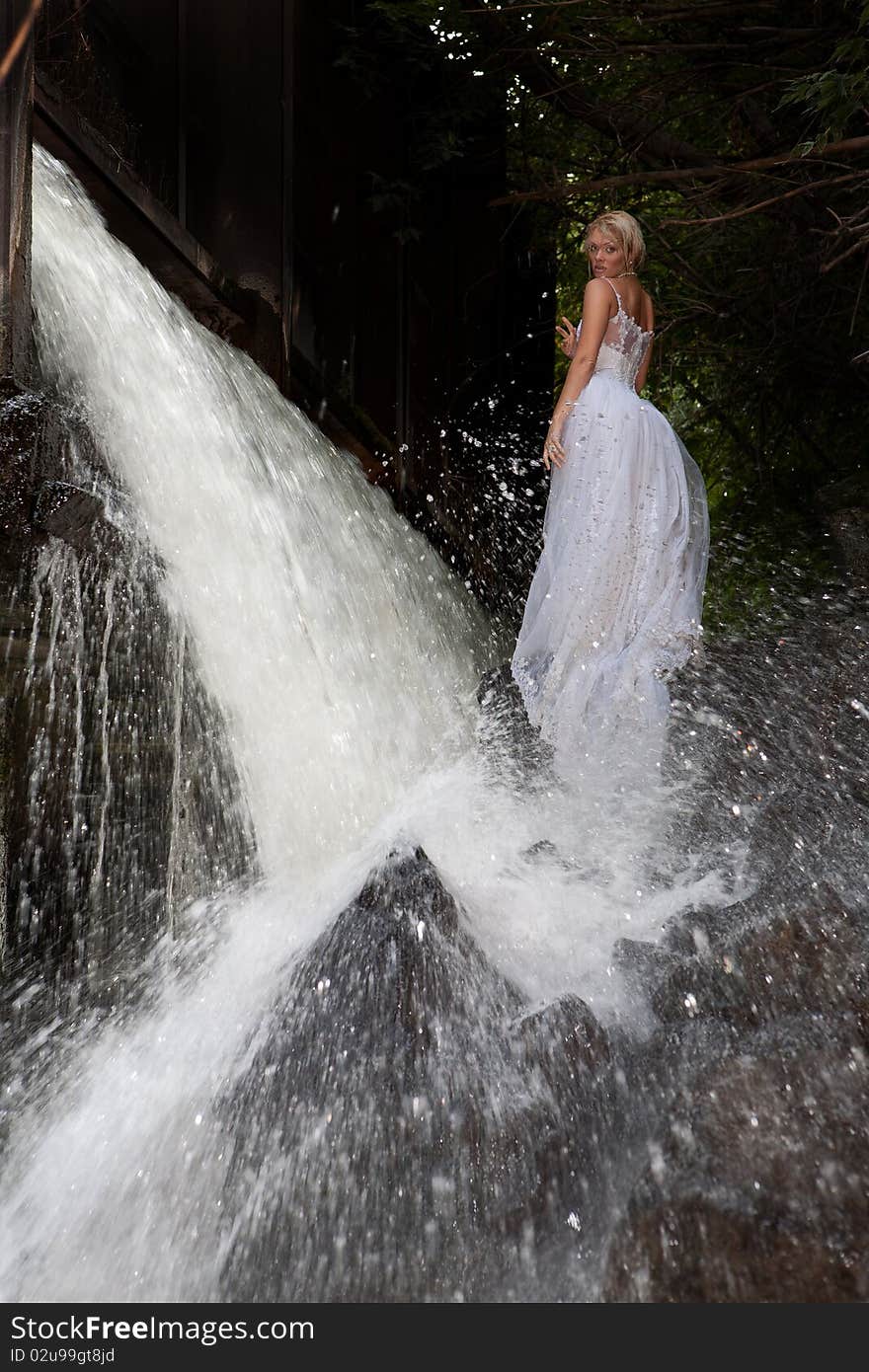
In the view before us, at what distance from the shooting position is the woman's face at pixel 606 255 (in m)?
5.10

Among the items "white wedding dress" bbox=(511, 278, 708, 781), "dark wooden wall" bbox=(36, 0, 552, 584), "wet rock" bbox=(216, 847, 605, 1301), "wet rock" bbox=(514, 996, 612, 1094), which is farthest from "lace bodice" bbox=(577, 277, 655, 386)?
"wet rock" bbox=(514, 996, 612, 1094)

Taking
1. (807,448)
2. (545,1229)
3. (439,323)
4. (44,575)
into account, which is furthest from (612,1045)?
(807,448)

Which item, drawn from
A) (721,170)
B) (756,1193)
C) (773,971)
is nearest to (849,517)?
(721,170)

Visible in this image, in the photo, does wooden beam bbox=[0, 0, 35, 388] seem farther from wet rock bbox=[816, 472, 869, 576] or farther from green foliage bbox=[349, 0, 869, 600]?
wet rock bbox=[816, 472, 869, 576]

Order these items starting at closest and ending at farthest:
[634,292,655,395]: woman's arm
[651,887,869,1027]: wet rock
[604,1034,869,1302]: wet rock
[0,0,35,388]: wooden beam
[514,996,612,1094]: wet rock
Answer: [604,1034,869,1302]: wet rock → [514,996,612,1094]: wet rock → [651,887,869,1027]: wet rock → [0,0,35,388]: wooden beam → [634,292,655,395]: woman's arm

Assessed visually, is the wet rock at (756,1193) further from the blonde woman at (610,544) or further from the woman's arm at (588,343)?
the woman's arm at (588,343)

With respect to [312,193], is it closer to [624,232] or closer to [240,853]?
[624,232]

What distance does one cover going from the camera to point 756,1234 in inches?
106

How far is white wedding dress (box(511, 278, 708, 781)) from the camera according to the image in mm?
5156

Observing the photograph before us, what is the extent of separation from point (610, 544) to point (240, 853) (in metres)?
2.07

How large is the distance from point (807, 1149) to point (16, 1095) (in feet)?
7.78

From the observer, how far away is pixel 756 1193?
2.78m

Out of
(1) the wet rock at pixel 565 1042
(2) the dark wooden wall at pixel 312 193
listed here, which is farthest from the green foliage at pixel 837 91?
(1) the wet rock at pixel 565 1042

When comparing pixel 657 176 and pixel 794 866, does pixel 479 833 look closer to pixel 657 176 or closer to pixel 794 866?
pixel 794 866
